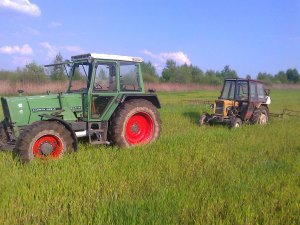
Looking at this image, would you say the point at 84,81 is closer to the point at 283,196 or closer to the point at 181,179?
the point at 181,179

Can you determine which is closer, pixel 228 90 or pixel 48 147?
pixel 48 147

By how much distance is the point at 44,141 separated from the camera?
6637 millimetres

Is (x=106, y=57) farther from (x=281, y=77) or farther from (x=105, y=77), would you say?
(x=281, y=77)

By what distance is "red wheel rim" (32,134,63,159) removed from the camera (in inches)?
258

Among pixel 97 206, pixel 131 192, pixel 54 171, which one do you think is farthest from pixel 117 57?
pixel 97 206

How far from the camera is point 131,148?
779cm

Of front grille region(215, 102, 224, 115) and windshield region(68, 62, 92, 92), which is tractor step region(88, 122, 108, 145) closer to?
windshield region(68, 62, 92, 92)

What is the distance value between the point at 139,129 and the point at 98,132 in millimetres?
1105

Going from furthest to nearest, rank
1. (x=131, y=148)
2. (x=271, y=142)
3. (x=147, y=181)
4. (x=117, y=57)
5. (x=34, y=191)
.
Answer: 1. (x=271, y=142)
2. (x=117, y=57)
3. (x=131, y=148)
4. (x=147, y=181)
5. (x=34, y=191)

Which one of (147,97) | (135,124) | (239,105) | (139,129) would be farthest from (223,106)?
(135,124)

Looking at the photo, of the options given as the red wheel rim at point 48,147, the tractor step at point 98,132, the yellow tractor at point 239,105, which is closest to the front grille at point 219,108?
the yellow tractor at point 239,105

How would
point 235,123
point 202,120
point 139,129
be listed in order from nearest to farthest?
point 139,129 → point 235,123 → point 202,120

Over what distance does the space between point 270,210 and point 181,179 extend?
1523mm

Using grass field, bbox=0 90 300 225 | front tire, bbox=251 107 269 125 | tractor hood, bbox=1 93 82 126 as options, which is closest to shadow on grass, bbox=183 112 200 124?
front tire, bbox=251 107 269 125
